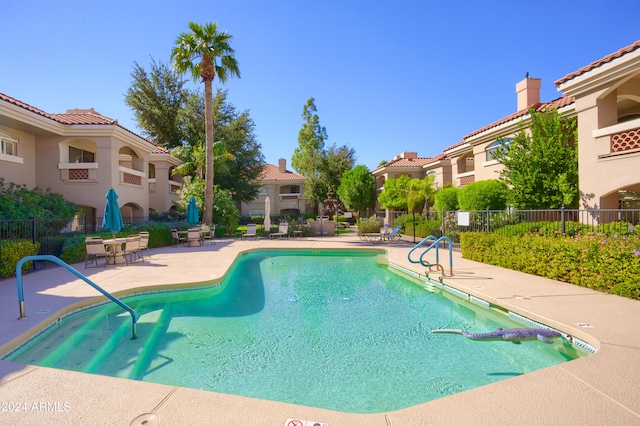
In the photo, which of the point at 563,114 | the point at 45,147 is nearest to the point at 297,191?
the point at 45,147

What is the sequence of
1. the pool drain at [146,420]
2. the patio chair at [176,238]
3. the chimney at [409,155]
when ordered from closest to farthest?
the pool drain at [146,420] → the patio chair at [176,238] → the chimney at [409,155]

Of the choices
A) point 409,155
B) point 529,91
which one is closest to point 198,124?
point 409,155

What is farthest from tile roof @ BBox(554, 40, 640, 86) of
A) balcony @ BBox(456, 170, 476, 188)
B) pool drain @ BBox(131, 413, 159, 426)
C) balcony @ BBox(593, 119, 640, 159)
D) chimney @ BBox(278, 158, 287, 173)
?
chimney @ BBox(278, 158, 287, 173)

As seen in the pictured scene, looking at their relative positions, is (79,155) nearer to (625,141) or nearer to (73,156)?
(73,156)

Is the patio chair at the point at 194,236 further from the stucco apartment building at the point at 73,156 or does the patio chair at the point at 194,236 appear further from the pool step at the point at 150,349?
A: the pool step at the point at 150,349

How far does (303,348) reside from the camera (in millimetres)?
5535

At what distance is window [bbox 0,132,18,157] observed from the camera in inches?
577

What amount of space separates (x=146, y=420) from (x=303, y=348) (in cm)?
294

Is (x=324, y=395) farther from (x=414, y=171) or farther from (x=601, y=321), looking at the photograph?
(x=414, y=171)

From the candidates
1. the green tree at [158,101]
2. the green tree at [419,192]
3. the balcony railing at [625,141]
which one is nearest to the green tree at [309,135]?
the green tree at [158,101]

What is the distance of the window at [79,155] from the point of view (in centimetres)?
1866

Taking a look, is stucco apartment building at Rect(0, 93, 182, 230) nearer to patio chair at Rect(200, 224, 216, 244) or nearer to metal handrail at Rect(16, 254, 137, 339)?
patio chair at Rect(200, 224, 216, 244)

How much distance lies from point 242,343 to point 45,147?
17291 millimetres

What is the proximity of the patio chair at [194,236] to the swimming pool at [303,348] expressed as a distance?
9813mm
